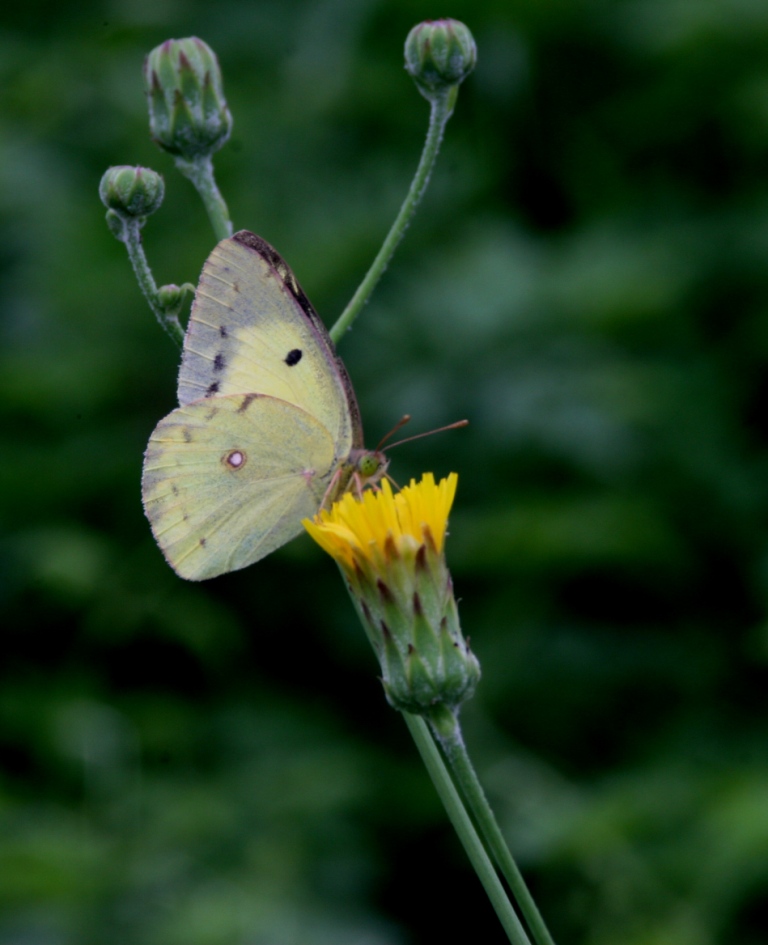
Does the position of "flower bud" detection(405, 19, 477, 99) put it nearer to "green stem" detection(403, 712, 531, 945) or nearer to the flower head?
the flower head

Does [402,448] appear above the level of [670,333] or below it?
below

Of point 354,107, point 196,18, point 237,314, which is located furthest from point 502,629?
point 196,18

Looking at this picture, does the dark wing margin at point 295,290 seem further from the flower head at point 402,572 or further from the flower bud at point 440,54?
the flower bud at point 440,54

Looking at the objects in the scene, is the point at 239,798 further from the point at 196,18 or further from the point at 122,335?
the point at 196,18

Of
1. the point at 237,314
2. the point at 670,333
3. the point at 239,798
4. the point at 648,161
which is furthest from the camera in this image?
the point at 648,161

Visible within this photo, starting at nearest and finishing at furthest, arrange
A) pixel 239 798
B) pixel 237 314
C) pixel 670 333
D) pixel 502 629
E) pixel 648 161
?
pixel 237 314
pixel 239 798
pixel 502 629
pixel 670 333
pixel 648 161

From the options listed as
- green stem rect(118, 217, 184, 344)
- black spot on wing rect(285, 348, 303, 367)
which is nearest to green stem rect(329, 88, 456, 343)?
black spot on wing rect(285, 348, 303, 367)

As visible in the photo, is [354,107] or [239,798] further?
[354,107]
